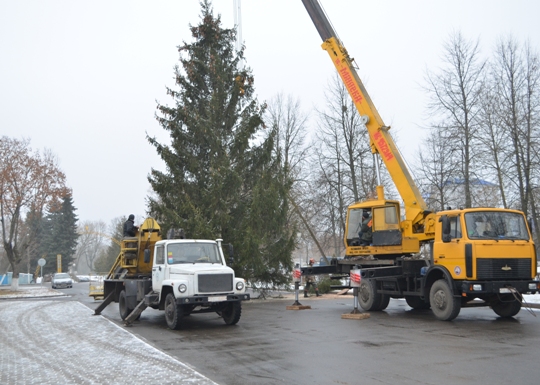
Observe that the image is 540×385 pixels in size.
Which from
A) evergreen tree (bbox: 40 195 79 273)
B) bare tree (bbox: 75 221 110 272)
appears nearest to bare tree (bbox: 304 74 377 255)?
evergreen tree (bbox: 40 195 79 273)

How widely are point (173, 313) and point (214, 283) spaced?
4.19 feet

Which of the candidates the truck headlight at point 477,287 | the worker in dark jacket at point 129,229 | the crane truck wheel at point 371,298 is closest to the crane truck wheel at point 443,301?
the truck headlight at point 477,287

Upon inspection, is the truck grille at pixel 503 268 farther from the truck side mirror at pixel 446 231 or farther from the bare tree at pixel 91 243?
the bare tree at pixel 91 243

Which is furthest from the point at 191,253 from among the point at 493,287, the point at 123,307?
the point at 493,287

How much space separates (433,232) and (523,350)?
245 inches

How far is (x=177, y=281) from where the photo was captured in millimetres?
13172

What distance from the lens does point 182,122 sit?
24.7m

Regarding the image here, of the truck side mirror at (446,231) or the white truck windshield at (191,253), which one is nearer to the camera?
the truck side mirror at (446,231)

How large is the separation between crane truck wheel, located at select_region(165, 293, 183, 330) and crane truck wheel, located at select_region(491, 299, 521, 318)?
27.4ft

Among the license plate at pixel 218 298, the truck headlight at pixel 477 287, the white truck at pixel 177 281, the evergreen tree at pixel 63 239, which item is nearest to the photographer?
the truck headlight at pixel 477 287

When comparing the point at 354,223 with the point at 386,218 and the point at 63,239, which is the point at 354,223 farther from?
the point at 63,239

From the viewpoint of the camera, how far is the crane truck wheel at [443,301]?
1335cm

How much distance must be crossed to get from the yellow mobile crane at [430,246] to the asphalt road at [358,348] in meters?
0.71

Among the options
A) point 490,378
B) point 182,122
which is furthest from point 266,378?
point 182,122
